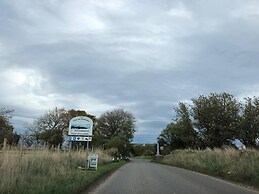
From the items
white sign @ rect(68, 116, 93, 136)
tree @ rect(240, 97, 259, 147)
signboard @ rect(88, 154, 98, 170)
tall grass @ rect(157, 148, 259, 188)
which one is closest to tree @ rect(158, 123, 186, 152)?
tree @ rect(240, 97, 259, 147)

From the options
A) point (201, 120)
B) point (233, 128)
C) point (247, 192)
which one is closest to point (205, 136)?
point (201, 120)

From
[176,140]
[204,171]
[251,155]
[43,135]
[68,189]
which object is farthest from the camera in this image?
[176,140]

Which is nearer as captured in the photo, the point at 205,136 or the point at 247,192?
the point at 247,192

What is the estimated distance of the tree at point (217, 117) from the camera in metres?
60.8

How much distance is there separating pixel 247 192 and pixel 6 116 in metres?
35.6

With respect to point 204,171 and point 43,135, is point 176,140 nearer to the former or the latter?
point 43,135

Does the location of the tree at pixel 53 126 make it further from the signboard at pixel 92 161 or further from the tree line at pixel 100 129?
the signboard at pixel 92 161

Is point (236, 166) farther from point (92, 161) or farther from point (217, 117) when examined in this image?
point (217, 117)

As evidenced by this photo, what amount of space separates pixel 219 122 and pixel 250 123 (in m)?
9.17

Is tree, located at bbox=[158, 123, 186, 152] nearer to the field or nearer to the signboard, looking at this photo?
the signboard

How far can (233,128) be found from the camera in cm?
5794

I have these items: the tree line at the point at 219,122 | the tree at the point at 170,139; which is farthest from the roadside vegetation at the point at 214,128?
the tree at the point at 170,139

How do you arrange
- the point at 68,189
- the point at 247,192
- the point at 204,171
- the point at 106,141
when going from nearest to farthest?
the point at 68,189, the point at 247,192, the point at 204,171, the point at 106,141

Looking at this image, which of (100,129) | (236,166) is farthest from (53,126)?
(236,166)
